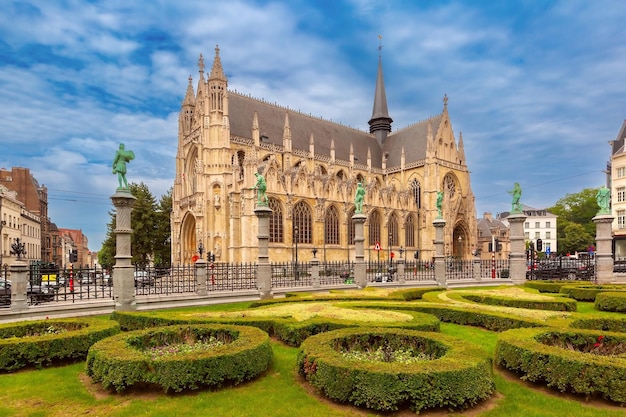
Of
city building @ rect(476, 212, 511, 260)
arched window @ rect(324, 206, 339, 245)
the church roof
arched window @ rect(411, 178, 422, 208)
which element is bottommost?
city building @ rect(476, 212, 511, 260)

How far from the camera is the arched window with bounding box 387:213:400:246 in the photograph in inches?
2096

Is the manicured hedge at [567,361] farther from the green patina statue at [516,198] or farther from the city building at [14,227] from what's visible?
the city building at [14,227]

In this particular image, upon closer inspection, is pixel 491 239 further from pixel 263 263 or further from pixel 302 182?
pixel 263 263

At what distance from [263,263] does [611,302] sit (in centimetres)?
1401

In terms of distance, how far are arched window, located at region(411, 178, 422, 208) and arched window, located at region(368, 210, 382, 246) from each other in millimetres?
9248

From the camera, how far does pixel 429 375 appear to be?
5418mm

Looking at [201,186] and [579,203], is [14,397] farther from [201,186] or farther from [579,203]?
[579,203]

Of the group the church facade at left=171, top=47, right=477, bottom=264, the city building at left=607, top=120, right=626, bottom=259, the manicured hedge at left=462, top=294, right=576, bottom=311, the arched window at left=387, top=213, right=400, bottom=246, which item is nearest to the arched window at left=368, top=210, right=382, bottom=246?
the church facade at left=171, top=47, right=477, bottom=264

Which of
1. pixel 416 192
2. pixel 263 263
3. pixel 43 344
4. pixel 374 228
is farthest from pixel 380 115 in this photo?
pixel 43 344

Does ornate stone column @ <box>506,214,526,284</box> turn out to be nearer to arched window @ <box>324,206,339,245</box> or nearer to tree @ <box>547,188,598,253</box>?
arched window @ <box>324,206,339,245</box>

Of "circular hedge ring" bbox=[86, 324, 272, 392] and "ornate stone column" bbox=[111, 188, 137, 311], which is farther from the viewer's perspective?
"ornate stone column" bbox=[111, 188, 137, 311]

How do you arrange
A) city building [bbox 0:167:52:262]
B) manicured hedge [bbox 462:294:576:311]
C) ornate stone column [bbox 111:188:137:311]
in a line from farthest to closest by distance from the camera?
city building [bbox 0:167:52:262], ornate stone column [bbox 111:188:137:311], manicured hedge [bbox 462:294:576:311]

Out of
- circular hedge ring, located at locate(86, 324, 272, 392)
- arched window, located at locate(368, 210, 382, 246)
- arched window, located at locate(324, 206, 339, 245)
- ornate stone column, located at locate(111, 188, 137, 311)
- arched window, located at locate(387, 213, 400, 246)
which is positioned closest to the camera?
circular hedge ring, located at locate(86, 324, 272, 392)

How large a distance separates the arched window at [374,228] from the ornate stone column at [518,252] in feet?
91.5
